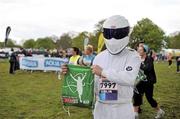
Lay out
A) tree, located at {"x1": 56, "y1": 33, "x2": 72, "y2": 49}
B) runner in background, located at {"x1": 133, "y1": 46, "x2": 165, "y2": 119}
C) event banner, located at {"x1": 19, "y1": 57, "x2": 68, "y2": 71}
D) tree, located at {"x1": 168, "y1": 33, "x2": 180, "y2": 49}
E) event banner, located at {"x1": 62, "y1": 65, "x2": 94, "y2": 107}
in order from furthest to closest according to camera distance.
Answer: tree, located at {"x1": 56, "y1": 33, "x2": 72, "y2": 49} → tree, located at {"x1": 168, "y1": 33, "x2": 180, "y2": 49} → event banner, located at {"x1": 19, "y1": 57, "x2": 68, "y2": 71} → runner in background, located at {"x1": 133, "y1": 46, "x2": 165, "y2": 119} → event banner, located at {"x1": 62, "y1": 65, "x2": 94, "y2": 107}

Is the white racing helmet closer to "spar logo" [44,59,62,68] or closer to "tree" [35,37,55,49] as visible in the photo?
"spar logo" [44,59,62,68]

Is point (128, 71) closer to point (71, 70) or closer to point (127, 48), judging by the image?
point (127, 48)

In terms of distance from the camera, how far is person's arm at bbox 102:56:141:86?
13.0 feet

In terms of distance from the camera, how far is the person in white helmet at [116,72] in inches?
160

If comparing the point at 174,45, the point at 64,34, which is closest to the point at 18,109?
A: the point at 174,45

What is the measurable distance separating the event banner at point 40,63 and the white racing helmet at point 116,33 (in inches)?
897

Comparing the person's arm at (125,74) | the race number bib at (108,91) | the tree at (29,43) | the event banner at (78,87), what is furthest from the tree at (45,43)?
the person's arm at (125,74)

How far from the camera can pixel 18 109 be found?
1132 centimetres

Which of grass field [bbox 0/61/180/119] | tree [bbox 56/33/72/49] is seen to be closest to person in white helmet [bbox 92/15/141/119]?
grass field [bbox 0/61/180/119]

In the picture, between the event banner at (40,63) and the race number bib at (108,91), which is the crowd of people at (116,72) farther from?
the event banner at (40,63)

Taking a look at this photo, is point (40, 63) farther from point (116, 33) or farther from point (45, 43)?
point (45, 43)

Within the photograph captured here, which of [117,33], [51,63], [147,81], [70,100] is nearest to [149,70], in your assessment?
[147,81]

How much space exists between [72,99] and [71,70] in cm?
35

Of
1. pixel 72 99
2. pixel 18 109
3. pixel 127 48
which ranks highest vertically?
pixel 127 48
